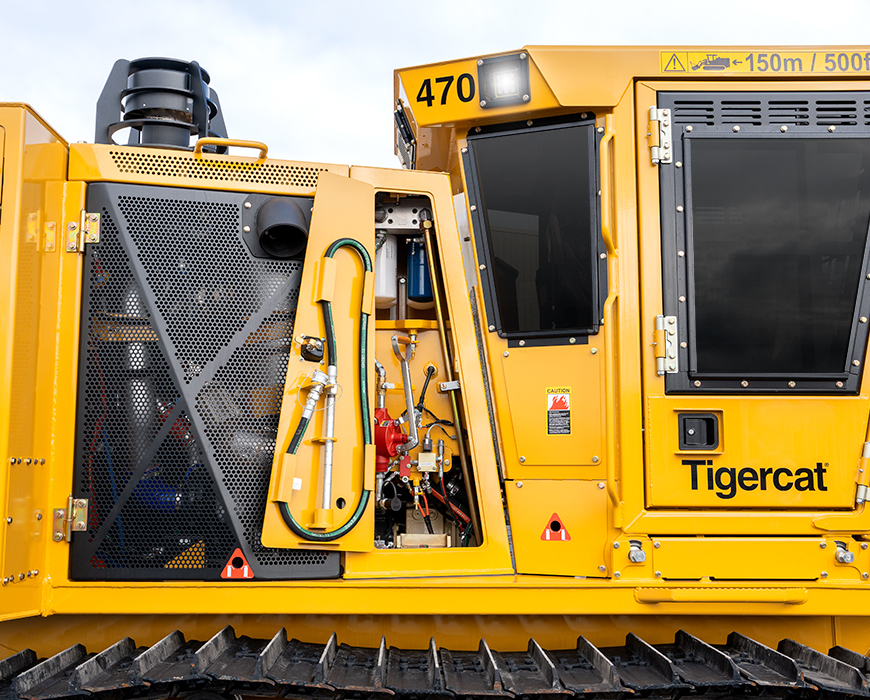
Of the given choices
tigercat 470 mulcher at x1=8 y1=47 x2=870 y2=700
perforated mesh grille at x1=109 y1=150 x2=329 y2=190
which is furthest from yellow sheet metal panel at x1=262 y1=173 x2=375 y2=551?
perforated mesh grille at x1=109 y1=150 x2=329 y2=190

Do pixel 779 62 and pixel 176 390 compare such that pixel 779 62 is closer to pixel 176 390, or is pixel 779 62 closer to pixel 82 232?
pixel 176 390

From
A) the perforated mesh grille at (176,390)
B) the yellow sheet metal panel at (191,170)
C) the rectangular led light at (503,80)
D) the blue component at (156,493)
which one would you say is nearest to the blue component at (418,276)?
the yellow sheet metal panel at (191,170)

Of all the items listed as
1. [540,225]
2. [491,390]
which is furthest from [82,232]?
[540,225]

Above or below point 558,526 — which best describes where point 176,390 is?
above

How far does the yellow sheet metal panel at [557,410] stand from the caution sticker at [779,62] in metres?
1.39

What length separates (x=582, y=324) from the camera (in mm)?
3008

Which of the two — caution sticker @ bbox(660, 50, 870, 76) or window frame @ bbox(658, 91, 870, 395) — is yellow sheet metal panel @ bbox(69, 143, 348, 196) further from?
caution sticker @ bbox(660, 50, 870, 76)

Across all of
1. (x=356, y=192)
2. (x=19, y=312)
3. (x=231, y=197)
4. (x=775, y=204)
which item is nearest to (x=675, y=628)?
(x=775, y=204)

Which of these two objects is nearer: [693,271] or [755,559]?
[755,559]

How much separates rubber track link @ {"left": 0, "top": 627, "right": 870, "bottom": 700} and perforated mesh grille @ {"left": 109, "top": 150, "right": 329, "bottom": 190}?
6.36 feet

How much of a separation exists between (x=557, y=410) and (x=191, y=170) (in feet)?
6.43

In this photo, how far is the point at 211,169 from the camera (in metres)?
2.96

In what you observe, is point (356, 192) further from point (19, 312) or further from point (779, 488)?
point (779, 488)

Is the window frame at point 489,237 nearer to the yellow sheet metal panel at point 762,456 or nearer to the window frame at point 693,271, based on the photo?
the window frame at point 693,271
